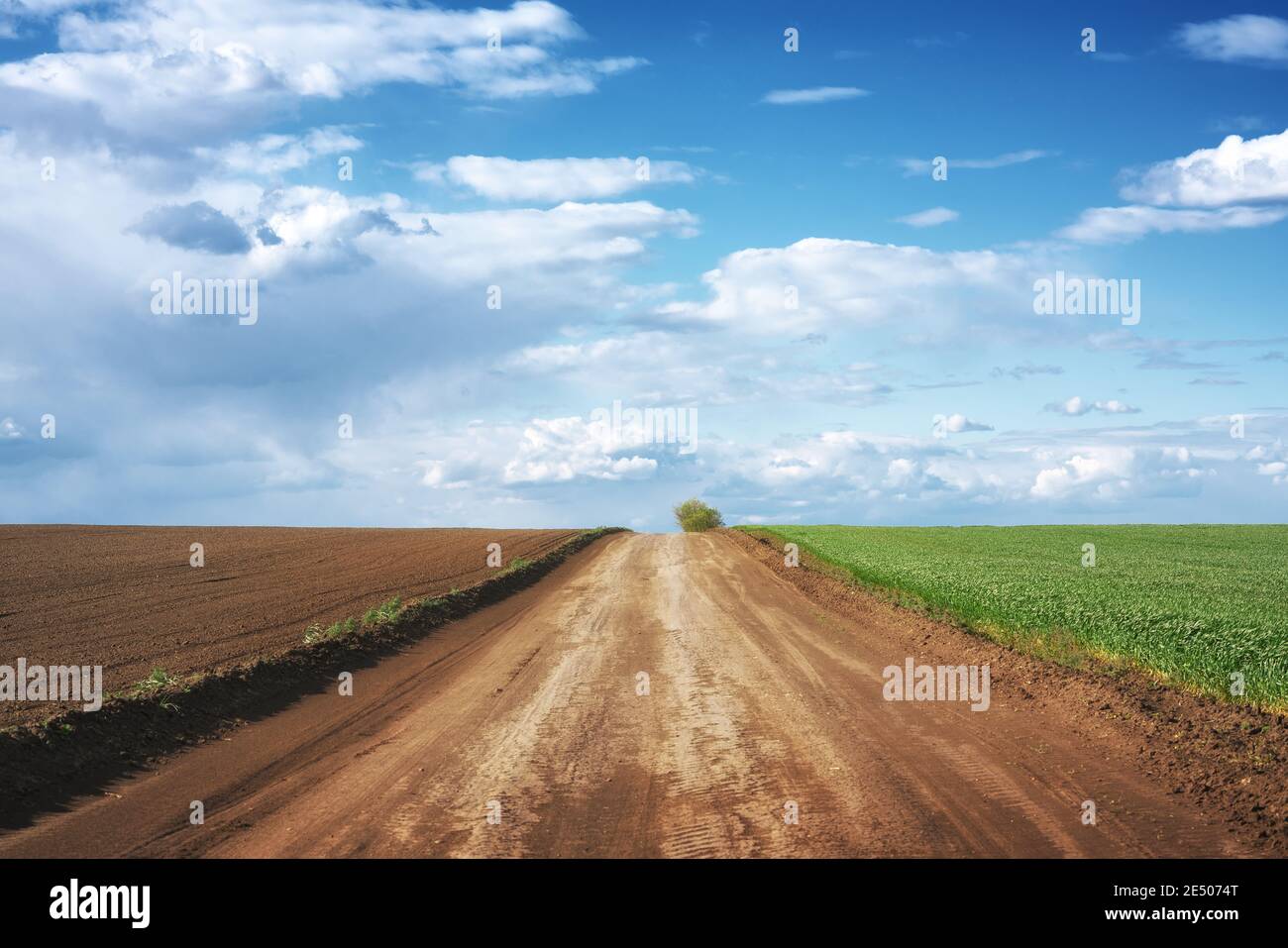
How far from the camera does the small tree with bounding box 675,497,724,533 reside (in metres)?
88.8

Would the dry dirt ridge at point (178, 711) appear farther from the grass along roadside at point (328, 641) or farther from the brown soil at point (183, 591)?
the brown soil at point (183, 591)

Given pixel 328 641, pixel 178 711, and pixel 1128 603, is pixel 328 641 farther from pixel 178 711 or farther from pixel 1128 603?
pixel 1128 603

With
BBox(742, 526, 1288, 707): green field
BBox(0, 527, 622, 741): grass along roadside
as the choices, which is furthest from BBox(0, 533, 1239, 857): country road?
BBox(742, 526, 1288, 707): green field

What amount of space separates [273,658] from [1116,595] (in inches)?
710

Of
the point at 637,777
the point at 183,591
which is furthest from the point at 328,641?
the point at 183,591

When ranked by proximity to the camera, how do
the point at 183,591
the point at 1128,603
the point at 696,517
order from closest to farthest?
the point at 1128,603 < the point at 183,591 < the point at 696,517

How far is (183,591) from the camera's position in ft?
84.1

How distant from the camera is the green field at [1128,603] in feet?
43.0

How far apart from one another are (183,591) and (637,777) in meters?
20.8

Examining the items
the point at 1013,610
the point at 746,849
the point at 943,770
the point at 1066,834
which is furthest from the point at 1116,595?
the point at 746,849

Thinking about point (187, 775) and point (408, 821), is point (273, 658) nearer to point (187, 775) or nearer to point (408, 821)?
point (187, 775)

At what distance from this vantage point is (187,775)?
984cm
